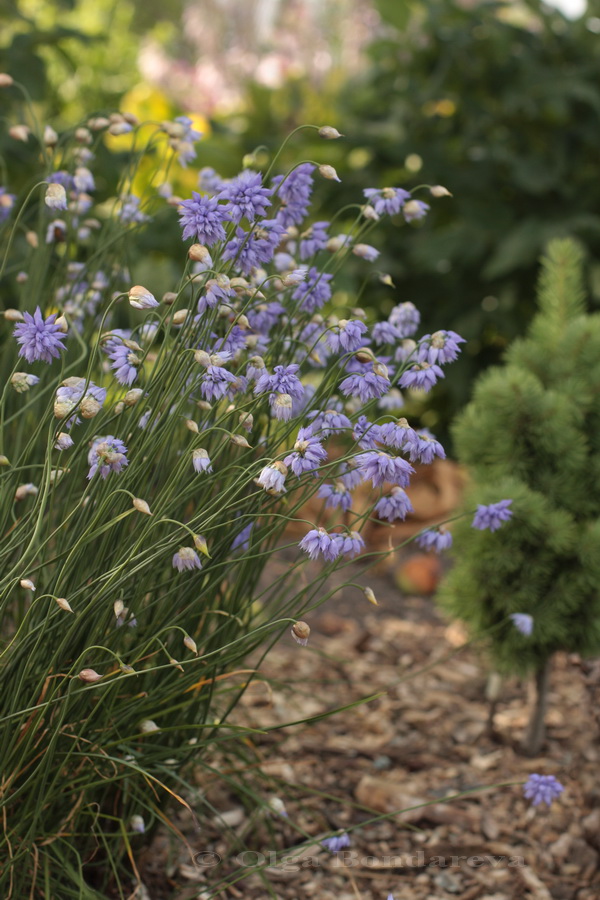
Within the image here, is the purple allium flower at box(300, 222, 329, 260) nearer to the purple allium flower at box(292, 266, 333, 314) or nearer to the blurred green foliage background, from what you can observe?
the purple allium flower at box(292, 266, 333, 314)

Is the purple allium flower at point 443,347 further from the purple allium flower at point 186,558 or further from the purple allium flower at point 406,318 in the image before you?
the purple allium flower at point 186,558

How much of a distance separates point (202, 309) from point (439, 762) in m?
1.36

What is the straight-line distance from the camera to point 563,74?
3686 mm

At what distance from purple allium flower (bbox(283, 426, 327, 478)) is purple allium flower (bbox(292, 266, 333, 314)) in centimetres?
37

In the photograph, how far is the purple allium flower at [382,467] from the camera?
4.15 ft

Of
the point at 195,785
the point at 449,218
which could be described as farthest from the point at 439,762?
the point at 449,218

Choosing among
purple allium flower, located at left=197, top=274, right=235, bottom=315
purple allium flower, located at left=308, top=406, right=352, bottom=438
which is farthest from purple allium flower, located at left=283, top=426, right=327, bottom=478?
purple allium flower, located at left=197, top=274, right=235, bottom=315

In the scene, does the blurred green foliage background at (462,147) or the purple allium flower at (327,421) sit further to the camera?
the blurred green foliage background at (462,147)

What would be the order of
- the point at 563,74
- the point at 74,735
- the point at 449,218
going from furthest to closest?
the point at 449,218 → the point at 563,74 → the point at 74,735

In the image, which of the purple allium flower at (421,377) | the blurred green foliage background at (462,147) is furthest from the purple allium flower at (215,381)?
the blurred green foliage background at (462,147)

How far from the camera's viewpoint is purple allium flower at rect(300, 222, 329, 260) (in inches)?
65.2

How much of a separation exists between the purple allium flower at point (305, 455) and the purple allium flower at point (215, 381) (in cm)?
14

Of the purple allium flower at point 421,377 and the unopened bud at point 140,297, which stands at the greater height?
the unopened bud at point 140,297

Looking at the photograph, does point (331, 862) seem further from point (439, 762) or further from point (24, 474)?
point (24, 474)
